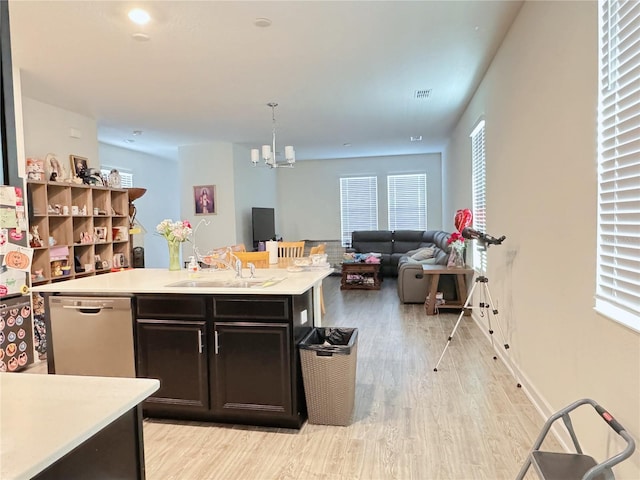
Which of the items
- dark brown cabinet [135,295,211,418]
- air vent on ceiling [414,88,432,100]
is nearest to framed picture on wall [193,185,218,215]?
air vent on ceiling [414,88,432,100]

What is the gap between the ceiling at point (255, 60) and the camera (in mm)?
2840

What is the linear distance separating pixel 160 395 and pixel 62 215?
9.35 feet

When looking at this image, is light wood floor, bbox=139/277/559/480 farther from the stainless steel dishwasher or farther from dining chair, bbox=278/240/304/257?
dining chair, bbox=278/240/304/257

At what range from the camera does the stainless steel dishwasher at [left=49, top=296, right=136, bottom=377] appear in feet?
8.68

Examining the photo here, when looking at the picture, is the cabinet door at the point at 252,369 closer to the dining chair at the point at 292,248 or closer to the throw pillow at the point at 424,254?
the dining chair at the point at 292,248

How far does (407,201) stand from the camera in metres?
9.48

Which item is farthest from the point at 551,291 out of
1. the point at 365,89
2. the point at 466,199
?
the point at 466,199

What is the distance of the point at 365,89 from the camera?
447 centimetres

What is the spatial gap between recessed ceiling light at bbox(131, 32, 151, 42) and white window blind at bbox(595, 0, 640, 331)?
119 inches

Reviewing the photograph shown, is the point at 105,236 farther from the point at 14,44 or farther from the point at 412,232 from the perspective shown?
the point at 412,232

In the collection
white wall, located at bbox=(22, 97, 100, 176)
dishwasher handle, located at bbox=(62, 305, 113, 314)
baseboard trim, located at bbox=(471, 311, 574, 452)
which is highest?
white wall, located at bbox=(22, 97, 100, 176)

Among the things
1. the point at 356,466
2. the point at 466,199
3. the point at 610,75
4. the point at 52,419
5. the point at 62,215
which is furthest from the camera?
the point at 466,199

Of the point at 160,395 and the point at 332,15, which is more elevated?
the point at 332,15

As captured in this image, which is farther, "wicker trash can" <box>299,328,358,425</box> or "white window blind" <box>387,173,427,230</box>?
"white window blind" <box>387,173,427,230</box>
